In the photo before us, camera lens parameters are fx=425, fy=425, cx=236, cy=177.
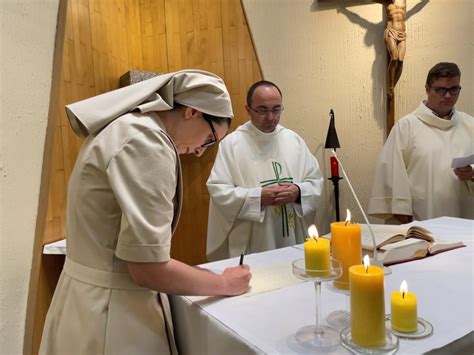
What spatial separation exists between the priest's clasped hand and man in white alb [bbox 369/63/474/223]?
2.76 feet

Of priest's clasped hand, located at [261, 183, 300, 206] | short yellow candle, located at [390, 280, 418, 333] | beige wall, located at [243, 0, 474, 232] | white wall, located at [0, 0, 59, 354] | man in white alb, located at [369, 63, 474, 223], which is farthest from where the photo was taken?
beige wall, located at [243, 0, 474, 232]

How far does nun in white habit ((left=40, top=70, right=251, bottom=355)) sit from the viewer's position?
3.33ft

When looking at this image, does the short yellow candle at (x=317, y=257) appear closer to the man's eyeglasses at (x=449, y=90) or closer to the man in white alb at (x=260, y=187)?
the man in white alb at (x=260, y=187)

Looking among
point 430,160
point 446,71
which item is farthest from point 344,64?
point 430,160

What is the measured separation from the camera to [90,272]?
1130 mm

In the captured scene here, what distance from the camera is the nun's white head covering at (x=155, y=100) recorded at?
1.12 metres

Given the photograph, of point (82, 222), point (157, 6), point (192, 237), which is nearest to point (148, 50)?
point (157, 6)

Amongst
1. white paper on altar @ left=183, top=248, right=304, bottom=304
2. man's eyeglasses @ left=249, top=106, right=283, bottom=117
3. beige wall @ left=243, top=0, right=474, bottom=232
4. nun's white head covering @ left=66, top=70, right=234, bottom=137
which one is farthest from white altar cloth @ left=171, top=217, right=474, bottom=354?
beige wall @ left=243, top=0, right=474, bottom=232

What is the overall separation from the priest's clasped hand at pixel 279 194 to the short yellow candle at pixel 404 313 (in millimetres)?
1558

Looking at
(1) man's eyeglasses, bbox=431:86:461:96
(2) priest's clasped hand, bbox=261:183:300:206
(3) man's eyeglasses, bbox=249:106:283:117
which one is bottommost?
(2) priest's clasped hand, bbox=261:183:300:206

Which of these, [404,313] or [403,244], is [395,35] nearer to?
[403,244]

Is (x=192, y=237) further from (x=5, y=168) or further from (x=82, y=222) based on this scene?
(x=82, y=222)

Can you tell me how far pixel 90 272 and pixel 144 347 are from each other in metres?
0.24

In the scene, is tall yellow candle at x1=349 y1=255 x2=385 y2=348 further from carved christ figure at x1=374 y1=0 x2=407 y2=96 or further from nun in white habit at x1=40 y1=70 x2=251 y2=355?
carved christ figure at x1=374 y1=0 x2=407 y2=96
